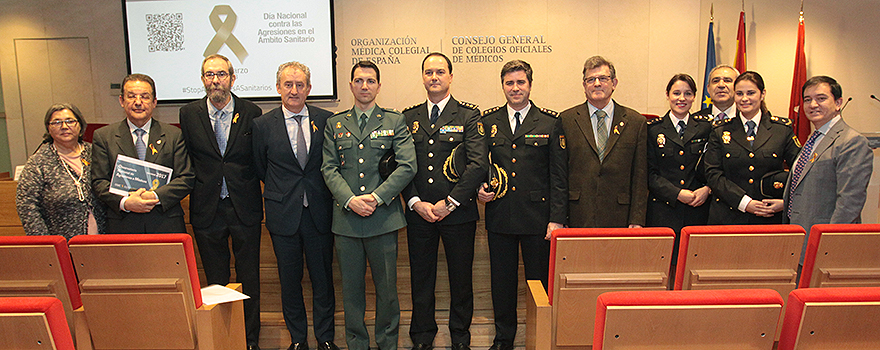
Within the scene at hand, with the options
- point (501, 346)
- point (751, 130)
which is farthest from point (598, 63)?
point (501, 346)

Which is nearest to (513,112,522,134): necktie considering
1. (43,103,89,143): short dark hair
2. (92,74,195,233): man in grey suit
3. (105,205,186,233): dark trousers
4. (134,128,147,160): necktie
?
(92,74,195,233): man in grey suit

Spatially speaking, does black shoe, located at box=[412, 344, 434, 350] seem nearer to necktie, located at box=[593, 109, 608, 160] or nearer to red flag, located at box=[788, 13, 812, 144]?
necktie, located at box=[593, 109, 608, 160]

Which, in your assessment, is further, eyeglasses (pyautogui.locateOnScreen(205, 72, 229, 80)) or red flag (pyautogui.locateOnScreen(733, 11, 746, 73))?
red flag (pyautogui.locateOnScreen(733, 11, 746, 73))

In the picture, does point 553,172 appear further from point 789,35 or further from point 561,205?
point 789,35

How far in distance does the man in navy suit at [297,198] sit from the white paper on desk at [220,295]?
63cm

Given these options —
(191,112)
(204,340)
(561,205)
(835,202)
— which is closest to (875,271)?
(835,202)

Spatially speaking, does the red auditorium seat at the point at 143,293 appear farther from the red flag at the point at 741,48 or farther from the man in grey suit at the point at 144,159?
the red flag at the point at 741,48

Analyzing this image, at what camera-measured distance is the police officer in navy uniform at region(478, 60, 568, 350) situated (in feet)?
8.99

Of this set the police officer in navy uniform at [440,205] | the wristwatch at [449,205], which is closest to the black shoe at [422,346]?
the police officer in navy uniform at [440,205]

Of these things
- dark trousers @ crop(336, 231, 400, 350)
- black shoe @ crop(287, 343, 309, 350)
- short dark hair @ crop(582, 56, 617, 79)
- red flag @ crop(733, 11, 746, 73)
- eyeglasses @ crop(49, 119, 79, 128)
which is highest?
red flag @ crop(733, 11, 746, 73)

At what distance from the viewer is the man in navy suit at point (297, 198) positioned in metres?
2.78

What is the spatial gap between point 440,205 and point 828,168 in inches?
82.1

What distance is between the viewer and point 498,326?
2881 millimetres

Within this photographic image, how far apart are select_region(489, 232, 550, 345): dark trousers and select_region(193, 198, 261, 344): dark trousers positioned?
1.45 m
